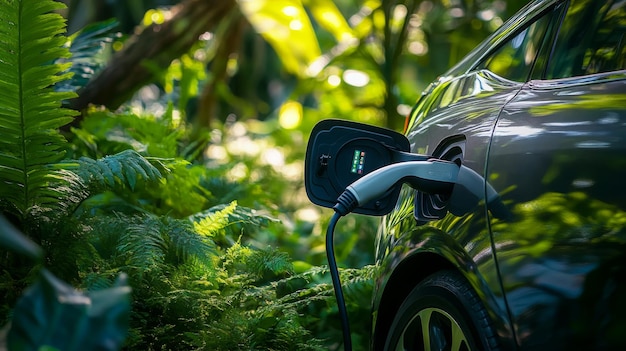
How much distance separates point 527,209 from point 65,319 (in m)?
1.03

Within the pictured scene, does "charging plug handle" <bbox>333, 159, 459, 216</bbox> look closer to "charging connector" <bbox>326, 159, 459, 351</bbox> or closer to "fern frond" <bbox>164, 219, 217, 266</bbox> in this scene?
"charging connector" <bbox>326, 159, 459, 351</bbox>

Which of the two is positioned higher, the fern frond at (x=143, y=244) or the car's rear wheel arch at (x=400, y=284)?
the car's rear wheel arch at (x=400, y=284)

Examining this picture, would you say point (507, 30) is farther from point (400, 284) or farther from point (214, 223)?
point (214, 223)

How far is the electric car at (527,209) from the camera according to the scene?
160cm

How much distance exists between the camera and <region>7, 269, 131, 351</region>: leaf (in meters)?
1.49

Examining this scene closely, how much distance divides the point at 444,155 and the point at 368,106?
192 inches

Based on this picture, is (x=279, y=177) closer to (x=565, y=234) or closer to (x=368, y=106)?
(x=368, y=106)

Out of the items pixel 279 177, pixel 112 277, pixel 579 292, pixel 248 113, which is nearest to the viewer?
pixel 579 292

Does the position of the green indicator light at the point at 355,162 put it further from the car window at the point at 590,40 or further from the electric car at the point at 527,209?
the car window at the point at 590,40

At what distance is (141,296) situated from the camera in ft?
8.99

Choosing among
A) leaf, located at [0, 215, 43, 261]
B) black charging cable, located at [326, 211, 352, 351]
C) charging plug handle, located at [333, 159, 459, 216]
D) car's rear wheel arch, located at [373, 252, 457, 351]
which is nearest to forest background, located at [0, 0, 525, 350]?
leaf, located at [0, 215, 43, 261]

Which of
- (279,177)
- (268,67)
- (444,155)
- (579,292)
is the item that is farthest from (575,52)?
(268,67)

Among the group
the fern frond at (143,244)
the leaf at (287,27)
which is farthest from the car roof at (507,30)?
the leaf at (287,27)

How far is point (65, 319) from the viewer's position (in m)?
1.52
